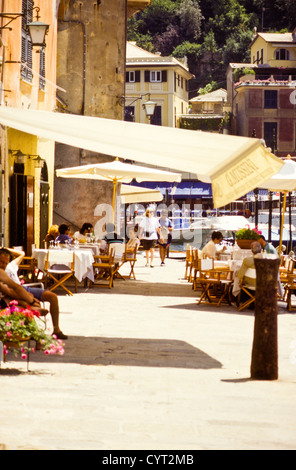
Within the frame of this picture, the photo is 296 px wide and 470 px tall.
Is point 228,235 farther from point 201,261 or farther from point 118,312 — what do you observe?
point 118,312

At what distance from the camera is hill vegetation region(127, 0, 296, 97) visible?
358 feet

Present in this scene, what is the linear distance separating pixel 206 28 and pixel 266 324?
115 metres

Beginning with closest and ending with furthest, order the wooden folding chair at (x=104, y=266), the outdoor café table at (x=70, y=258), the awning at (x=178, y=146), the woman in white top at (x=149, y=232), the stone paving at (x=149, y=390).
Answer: the stone paving at (x=149, y=390)
the awning at (x=178, y=146)
the outdoor café table at (x=70, y=258)
the wooden folding chair at (x=104, y=266)
the woman in white top at (x=149, y=232)

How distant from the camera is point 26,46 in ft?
57.0

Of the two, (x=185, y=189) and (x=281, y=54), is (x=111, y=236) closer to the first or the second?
(x=185, y=189)

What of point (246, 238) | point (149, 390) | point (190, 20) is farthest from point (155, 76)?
point (149, 390)

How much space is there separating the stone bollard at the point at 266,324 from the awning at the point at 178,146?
94 cm


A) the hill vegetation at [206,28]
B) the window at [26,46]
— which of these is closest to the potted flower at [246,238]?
the window at [26,46]

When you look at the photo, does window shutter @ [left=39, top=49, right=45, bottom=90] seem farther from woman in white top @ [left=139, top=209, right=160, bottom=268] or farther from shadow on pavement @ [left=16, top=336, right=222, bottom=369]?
shadow on pavement @ [left=16, top=336, right=222, bottom=369]

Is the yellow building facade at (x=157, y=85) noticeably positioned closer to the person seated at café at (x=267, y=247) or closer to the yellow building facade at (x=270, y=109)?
the yellow building facade at (x=270, y=109)

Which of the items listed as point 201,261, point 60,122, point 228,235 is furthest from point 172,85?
point 60,122

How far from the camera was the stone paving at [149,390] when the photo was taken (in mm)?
5582

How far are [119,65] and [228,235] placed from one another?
14.8 m

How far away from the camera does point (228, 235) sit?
126ft
